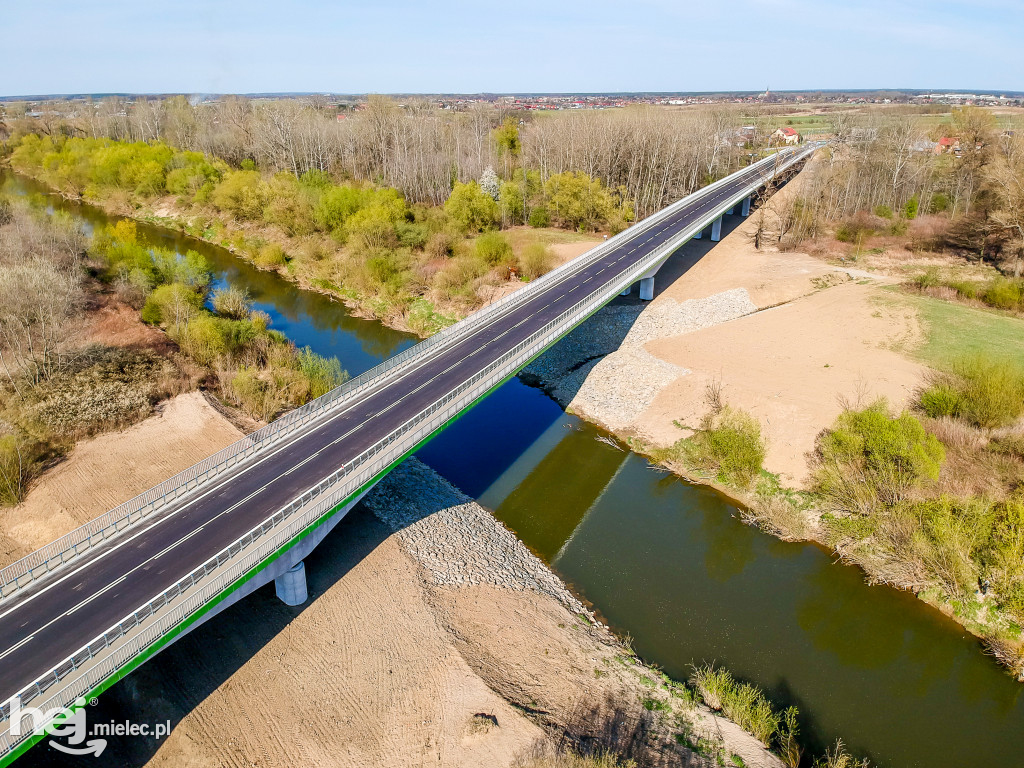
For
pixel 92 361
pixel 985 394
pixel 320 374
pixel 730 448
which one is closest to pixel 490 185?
pixel 320 374

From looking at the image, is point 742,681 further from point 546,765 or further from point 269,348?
point 269,348

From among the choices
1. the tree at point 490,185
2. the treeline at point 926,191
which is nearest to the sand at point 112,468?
the tree at point 490,185

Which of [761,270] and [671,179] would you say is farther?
[671,179]

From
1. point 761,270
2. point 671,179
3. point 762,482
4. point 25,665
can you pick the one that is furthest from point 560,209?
point 25,665

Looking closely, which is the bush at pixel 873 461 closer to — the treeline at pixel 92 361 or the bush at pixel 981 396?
the bush at pixel 981 396

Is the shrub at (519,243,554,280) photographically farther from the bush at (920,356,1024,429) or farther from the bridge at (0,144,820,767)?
the bush at (920,356,1024,429)

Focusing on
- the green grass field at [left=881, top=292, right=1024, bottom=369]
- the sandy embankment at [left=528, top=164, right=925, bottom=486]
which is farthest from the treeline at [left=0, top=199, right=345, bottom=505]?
the green grass field at [left=881, top=292, right=1024, bottom=369]

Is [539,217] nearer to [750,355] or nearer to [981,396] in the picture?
[750,355]
